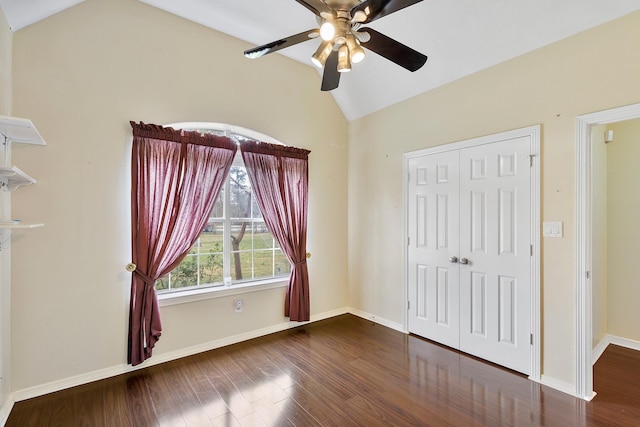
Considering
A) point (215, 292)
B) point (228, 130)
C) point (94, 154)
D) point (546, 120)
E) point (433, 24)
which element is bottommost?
point (215, 292)

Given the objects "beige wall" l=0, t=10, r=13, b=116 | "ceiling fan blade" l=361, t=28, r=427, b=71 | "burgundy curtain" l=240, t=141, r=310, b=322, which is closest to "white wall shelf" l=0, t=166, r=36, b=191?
"beige wall" l=0, t=10, r=13, b=116

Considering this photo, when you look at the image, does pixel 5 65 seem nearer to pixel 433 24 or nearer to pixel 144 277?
pixel 144 277

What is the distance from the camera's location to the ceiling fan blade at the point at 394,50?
6.21 ft

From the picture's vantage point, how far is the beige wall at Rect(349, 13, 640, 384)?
7.32 feet

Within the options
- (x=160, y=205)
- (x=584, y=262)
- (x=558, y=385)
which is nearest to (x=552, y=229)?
(x=584, y=262)

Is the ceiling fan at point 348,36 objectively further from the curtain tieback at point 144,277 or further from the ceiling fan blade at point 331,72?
the curtain tieback at point 144,277

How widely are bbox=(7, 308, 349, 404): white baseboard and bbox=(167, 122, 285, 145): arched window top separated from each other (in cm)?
217

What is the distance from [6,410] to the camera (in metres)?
2.11

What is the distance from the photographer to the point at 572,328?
2387 millimetres

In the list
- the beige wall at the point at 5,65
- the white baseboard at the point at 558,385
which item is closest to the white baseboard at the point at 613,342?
the white baseboard at the point at 558,385

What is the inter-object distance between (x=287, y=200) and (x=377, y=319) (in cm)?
195

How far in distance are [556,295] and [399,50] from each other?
229 cm

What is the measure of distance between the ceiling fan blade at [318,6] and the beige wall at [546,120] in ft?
6.01

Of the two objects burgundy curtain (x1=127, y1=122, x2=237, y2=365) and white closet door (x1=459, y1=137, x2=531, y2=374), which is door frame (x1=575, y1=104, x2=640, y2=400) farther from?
burgundy curtain (x1=127, y1=122, x2=237, y2=365)
